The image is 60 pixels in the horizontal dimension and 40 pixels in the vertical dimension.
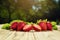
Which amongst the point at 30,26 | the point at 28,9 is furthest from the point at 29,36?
the point at 28,9

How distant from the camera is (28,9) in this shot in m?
3.97

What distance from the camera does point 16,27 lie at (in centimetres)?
111

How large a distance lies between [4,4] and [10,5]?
16cm

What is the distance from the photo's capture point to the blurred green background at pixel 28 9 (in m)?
3.97

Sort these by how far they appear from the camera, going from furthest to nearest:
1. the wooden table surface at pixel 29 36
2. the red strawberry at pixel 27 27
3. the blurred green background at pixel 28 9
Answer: the blurred green background at pixel 28 9
the red strawberry at pixel 27 27
the wooden table surface at pixel 29 36

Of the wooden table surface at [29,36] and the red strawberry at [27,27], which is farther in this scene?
the red strawberry at [27,27]

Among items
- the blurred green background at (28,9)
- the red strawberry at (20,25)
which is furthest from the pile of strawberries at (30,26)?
the blurred green background at (28,9)

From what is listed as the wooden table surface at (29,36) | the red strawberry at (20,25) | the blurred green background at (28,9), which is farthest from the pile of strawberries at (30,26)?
the blurred green background at (28,9)

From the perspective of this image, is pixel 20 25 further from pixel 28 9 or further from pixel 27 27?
pixel 28 9

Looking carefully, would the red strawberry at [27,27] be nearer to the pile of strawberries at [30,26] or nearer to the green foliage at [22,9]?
the pile of strawberries at [30,26]

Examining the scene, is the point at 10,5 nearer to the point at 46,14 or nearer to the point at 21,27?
the point at 46,14

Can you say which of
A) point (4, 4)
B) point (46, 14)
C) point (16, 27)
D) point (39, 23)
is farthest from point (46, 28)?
point (4, 4)

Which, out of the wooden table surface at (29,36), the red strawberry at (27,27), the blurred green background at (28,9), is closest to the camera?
the wooden table surface at (29,36)

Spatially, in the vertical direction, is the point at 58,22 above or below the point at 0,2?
below
